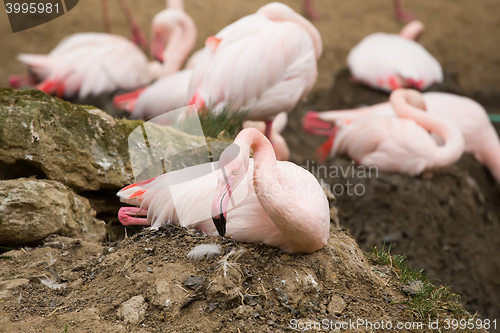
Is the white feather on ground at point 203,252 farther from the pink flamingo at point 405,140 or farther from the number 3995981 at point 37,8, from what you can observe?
the pink flamingo at point 405,140

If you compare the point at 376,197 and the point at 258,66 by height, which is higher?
Answer: the point at 258,66

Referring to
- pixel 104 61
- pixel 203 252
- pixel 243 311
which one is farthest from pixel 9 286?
pixel 104 61

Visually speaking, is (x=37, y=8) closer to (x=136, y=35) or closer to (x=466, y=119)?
→ (x=466, y=119)

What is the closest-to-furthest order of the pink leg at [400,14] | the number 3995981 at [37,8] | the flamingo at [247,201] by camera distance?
the flamingo at [247,201] < the number 3995981 at [37,8] < the pink leg at [400,14]

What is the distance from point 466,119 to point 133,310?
19.0 ft

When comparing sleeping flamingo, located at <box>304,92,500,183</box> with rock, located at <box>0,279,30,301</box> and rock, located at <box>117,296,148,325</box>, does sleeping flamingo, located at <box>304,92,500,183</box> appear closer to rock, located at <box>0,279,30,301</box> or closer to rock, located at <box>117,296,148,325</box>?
rock, located at <box>117,296,148,325</box>

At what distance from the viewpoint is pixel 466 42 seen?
1102 centimetres

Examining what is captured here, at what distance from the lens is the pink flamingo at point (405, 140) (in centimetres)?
554

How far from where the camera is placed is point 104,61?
303 inches

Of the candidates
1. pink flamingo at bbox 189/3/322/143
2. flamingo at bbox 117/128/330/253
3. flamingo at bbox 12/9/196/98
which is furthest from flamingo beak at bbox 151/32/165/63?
flamingo at bbox 117/128/330/253

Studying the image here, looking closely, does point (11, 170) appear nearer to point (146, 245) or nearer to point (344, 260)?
point (146, 245)

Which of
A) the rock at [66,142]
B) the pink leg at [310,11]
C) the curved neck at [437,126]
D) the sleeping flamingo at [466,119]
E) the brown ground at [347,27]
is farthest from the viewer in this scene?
the pink leg at [310,11]

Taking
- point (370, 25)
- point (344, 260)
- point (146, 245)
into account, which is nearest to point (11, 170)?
point (146, 245)

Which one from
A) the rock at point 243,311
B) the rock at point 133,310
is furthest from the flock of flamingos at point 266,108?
the rock at point 133,310
